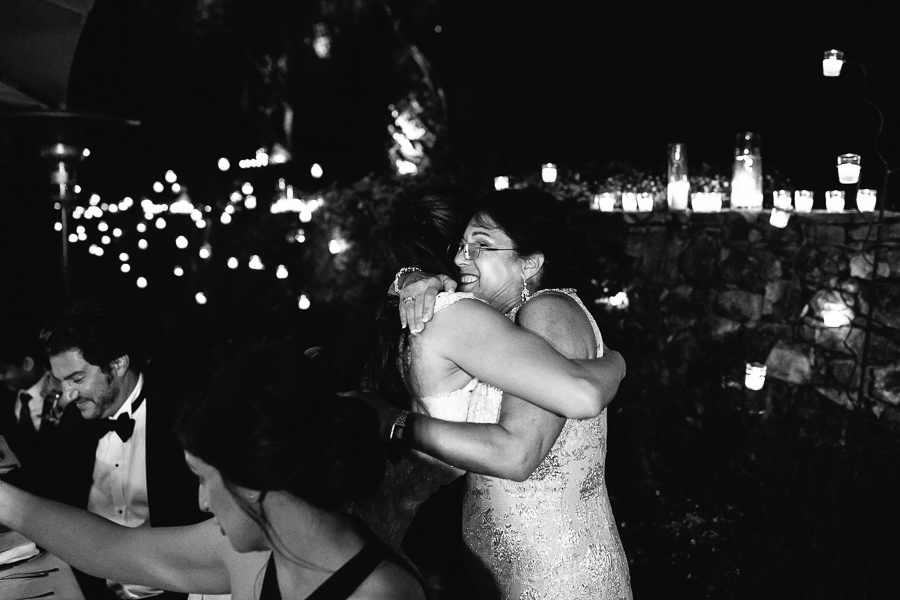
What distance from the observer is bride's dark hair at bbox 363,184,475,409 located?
2189mm

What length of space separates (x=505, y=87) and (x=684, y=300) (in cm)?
611

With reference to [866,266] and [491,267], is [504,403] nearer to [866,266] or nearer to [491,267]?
[491,267]

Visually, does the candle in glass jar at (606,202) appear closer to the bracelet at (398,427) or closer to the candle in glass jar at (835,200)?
the candle in glass jar at (835,200)

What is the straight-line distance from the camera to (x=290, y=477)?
4.69ft

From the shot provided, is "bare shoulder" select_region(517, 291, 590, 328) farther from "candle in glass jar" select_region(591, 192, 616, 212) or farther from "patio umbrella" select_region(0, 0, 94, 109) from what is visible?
"candle in glass jar" select_region(591, 192, 616, 212)

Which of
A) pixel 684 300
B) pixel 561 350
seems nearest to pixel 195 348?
pixel 684 300

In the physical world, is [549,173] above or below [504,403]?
above

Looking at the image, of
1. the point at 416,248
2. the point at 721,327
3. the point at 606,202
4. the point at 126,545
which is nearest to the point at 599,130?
the point at 606,202

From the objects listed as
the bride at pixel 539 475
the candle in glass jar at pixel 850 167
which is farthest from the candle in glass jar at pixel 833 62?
the bride at pixel 539 475

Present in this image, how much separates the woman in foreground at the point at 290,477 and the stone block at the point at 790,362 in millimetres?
4958

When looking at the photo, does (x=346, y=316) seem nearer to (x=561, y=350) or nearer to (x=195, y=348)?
(x=195, y=348)

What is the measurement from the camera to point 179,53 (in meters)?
13.3

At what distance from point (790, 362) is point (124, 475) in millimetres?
4598

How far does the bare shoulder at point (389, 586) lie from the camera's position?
1495mm
